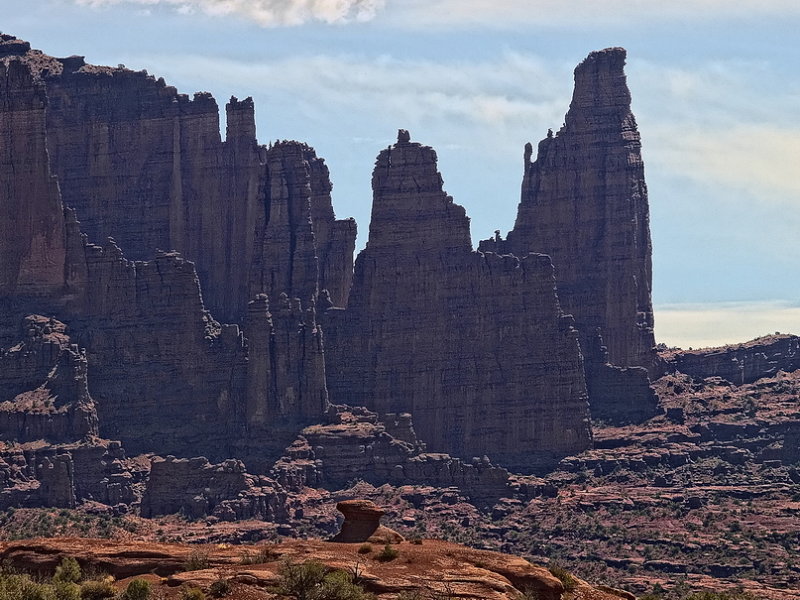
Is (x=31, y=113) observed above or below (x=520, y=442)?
above

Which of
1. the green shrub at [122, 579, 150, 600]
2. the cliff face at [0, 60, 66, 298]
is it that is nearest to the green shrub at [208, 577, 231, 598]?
the green shrub at [122, 579, 150, 600]

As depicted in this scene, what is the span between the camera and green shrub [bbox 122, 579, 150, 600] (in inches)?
3750

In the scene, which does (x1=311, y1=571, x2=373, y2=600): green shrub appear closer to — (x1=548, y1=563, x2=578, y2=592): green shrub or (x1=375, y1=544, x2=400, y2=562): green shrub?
(x1=375, y1=544, x2=400, y2=562): green shrub

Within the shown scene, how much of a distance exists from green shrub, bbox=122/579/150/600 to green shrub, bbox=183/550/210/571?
3.40 m

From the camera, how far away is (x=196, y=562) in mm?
99625

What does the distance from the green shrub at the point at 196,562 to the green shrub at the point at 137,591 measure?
134 inches

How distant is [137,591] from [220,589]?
7.79 feet

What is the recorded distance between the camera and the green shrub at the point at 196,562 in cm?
9931

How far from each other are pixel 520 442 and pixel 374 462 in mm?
16379

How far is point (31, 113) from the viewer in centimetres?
19812

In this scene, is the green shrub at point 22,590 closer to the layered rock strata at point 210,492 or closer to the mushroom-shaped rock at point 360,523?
the mushroom-shaped rock at point 360,523

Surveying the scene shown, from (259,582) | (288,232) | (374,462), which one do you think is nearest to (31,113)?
(288,232)

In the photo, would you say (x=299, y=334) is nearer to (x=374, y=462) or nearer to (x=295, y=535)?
(x=374, y=462)

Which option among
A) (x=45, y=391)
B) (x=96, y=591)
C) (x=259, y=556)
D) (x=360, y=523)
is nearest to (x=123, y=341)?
(x=45, y=391)
